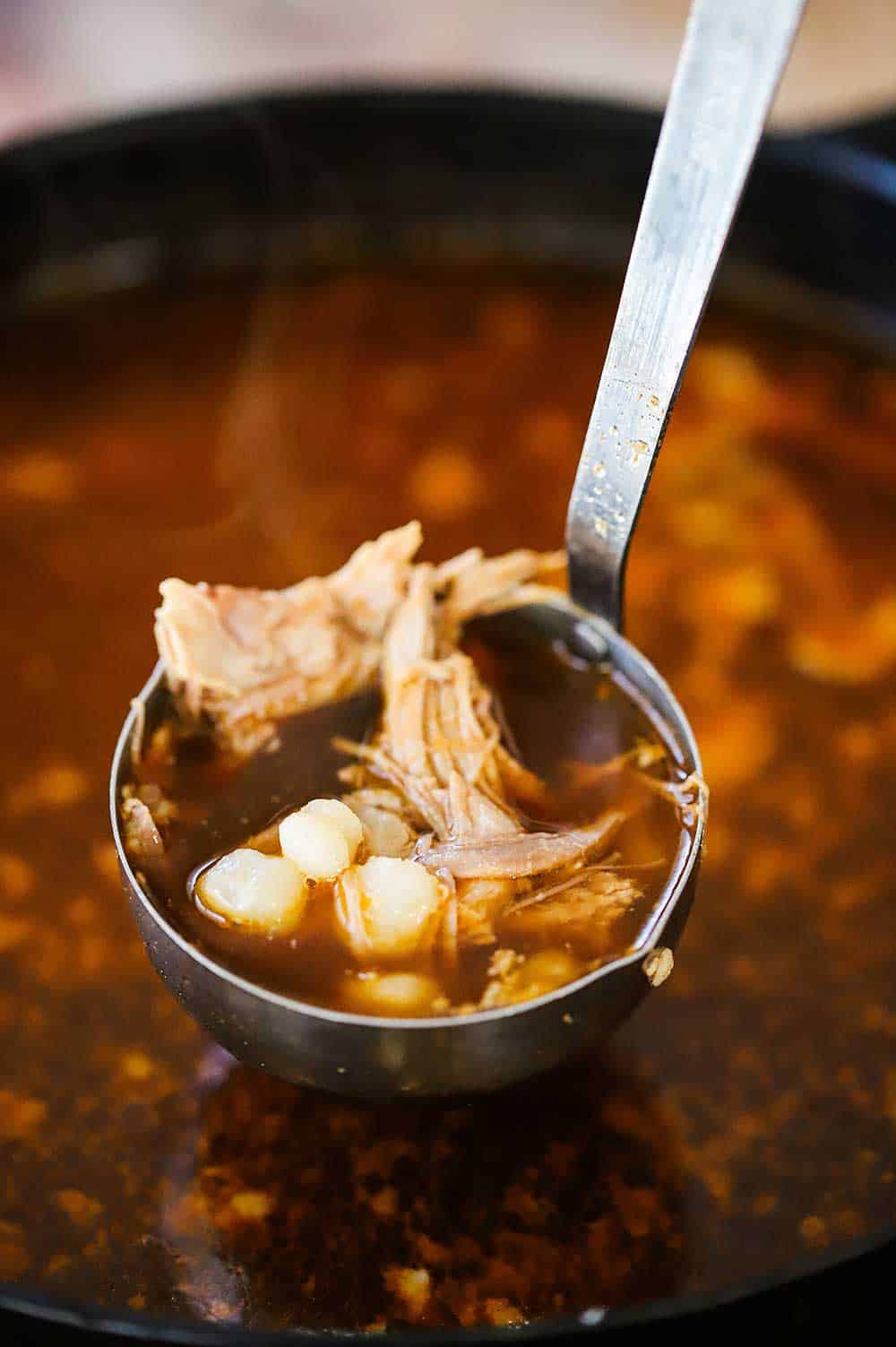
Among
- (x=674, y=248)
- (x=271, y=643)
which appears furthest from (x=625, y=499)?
(x=271, y=643)

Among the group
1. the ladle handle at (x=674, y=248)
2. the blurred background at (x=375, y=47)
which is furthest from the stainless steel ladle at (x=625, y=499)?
the blurred background at (x=375, y=47)

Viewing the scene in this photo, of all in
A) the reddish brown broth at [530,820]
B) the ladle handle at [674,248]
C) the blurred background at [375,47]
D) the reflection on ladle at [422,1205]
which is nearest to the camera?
the ladle handle at [674,248]

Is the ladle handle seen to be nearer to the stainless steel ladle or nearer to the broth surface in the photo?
the stainless steel ladle

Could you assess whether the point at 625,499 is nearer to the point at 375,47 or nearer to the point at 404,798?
the point at 404,798

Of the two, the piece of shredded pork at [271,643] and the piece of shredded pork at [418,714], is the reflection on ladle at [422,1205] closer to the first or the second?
the piece of shredded pork at [418,714]

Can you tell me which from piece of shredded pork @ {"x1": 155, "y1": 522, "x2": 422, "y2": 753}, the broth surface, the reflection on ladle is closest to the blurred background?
the broth surface

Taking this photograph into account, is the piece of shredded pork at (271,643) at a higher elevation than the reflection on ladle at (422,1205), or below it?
higher

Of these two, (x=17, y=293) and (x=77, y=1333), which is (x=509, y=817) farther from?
(x=17, y=293)
